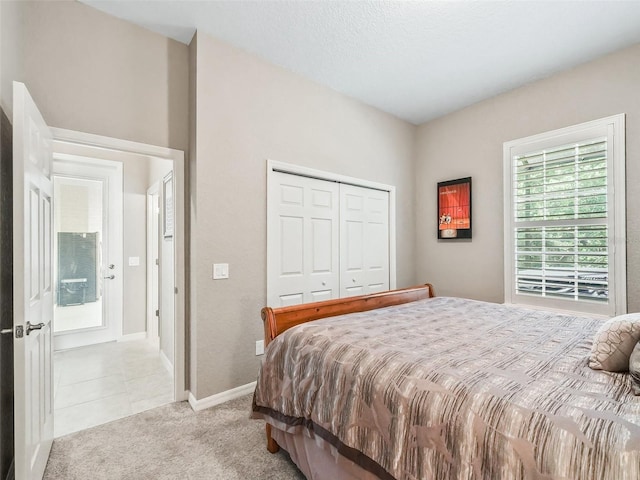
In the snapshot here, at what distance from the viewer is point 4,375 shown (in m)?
1.67

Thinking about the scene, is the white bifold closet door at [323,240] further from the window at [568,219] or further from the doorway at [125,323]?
the window at [568,219]

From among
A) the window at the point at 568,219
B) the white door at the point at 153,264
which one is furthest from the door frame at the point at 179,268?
the window at the point at 568,219

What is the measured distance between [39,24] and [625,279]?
195 inches

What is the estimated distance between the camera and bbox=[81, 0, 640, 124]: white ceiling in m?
2.28

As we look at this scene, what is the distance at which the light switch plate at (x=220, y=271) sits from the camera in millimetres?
2607

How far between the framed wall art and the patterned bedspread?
199cm

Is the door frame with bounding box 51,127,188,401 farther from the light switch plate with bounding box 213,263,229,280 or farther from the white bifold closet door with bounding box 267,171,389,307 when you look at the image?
the white bifold closet door with bounding box 267,171,389,307

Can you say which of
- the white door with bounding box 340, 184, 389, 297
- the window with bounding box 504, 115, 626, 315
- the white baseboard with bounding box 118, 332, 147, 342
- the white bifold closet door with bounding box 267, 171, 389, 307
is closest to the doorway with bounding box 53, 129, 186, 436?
the white baseboard with bounding box 118, 332, 147, 342

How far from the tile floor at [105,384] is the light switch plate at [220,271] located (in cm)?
114

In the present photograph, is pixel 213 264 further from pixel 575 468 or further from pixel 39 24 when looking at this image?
pixel 575 468

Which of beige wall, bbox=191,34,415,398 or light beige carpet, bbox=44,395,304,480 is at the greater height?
beige wall, bbox=191,34,415,398

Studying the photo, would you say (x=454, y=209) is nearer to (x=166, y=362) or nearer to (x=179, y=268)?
(x=179, y=268)

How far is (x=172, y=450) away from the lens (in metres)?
1.99

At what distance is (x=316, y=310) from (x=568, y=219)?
270cm
